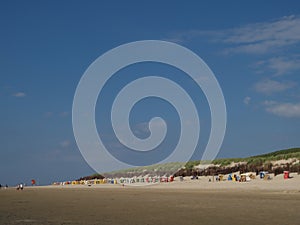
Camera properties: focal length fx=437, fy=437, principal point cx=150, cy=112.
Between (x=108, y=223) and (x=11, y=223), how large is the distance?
2344mm

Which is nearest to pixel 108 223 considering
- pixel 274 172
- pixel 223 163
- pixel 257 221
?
pixel 257 221

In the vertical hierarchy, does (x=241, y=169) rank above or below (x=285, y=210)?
above

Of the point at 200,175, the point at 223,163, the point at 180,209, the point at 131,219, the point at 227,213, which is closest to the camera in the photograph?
the point at 131,219

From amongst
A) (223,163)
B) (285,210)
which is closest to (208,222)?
(285,210)

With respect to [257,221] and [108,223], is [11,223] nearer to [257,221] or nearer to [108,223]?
[108,223]

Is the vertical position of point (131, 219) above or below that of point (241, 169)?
below

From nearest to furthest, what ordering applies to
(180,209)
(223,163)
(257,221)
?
(257,221), (180,209), (223,163)

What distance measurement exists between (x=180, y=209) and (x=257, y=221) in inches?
149

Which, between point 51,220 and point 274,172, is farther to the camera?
point 274,172

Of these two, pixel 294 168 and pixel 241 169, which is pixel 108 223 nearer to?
pixel 294 168

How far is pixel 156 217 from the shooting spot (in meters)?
11.5

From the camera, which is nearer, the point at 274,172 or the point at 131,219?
the point at 131,219

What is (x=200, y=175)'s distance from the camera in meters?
39.7

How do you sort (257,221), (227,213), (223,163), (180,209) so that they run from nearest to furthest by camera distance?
(257,221) → (227,213) → (180,209) → (223,163)
